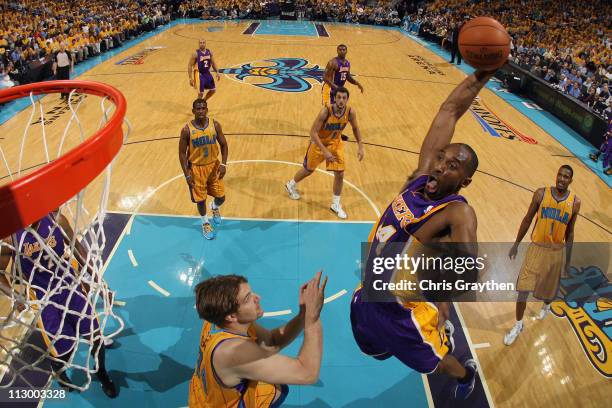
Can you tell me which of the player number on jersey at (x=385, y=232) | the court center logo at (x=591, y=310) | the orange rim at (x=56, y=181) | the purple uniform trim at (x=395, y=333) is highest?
the orange rim at (x=56, y=181)

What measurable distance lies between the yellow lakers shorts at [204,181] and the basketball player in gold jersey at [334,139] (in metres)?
1.41

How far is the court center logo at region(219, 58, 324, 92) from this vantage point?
507 inches

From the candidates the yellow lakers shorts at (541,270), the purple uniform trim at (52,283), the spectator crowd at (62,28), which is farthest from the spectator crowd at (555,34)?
the spectator crowd at (62,28)

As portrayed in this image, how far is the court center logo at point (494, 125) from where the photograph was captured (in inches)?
386

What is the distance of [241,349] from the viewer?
6.77ft

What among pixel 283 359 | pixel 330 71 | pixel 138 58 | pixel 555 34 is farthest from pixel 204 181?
pixel 555 34

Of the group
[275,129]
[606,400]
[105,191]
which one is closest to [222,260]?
[105,191]

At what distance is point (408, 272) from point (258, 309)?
993mm

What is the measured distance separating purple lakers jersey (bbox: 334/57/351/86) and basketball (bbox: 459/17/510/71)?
5363mm

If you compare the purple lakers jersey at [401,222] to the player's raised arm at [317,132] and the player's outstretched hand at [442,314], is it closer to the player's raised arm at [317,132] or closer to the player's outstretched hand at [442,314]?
the player's outstretched hand at [442,314]

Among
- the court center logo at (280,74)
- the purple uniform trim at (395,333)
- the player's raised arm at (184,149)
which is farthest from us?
the court center logo at (280,74)

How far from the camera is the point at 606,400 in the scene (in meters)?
3.82

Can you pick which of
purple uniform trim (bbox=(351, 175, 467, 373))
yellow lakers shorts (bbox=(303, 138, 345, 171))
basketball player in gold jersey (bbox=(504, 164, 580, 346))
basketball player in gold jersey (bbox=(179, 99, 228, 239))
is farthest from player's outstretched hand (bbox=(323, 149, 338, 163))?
purple uniform trim (bbox=(351, 175, 467, 373))

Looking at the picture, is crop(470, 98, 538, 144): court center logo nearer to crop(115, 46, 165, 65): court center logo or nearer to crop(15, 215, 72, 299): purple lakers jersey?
crop(15, 215, 72, 299): purple lakers jersey
